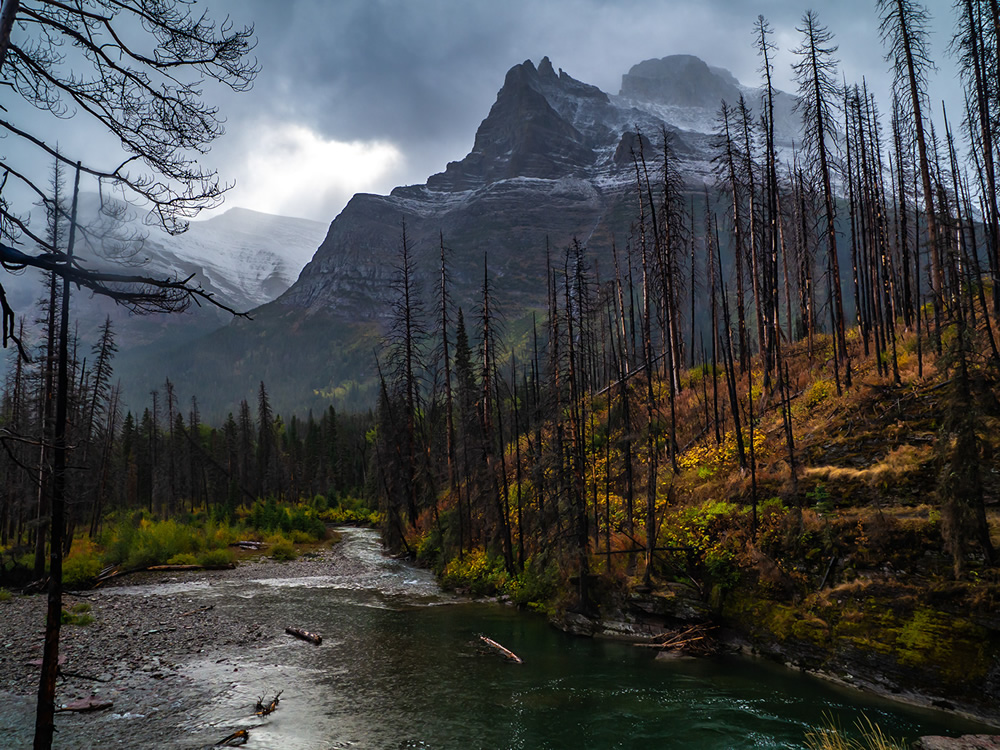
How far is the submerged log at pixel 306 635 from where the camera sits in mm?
15680

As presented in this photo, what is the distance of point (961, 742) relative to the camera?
8430 millimetres

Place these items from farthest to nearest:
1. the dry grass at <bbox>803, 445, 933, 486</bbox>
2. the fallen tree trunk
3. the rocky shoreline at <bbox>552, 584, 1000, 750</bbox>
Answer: the fallen tree trunk → the dry grass at <bbox>803, 445, 933, 486</bbox> → the rocky shoreline at <bbox>552, 584, 1000, 750</bbox>

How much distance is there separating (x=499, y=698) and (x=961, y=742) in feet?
26.6

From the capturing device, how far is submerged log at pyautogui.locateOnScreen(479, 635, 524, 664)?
1412 cm

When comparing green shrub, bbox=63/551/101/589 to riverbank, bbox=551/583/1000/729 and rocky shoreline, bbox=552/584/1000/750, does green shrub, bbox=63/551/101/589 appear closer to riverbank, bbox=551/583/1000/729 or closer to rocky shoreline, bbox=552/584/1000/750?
rocky shoreline, bbox=552/584/1000/750

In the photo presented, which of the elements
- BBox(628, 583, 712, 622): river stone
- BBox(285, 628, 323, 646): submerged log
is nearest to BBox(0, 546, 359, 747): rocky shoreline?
BBox(285, 628, 323, 646): submerged log

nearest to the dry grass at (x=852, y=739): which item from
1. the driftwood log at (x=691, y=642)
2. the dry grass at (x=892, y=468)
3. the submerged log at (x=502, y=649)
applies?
the driftwood log at (x=691, y=642)

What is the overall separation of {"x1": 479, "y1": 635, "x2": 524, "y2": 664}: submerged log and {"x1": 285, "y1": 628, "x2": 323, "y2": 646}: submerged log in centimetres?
478

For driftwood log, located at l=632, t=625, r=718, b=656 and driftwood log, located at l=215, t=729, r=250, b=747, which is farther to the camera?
driftwood log, located at l=632, t=625, r=718, b=656

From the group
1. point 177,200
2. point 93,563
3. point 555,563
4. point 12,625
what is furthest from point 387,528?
point 177,200

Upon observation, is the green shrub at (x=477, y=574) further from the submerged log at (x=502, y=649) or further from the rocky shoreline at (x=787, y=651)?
the submerged log at (x=502, y=649)

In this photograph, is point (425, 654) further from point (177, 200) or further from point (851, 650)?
point (177, 200)

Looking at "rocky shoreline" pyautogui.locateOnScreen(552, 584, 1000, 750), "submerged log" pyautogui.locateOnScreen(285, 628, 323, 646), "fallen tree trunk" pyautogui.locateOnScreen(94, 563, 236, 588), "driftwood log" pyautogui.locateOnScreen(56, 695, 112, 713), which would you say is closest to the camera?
"rocky shoreline" pyautogui.locateOnScreen(552, 584, 1000, 750)

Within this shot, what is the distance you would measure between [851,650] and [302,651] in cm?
1376
